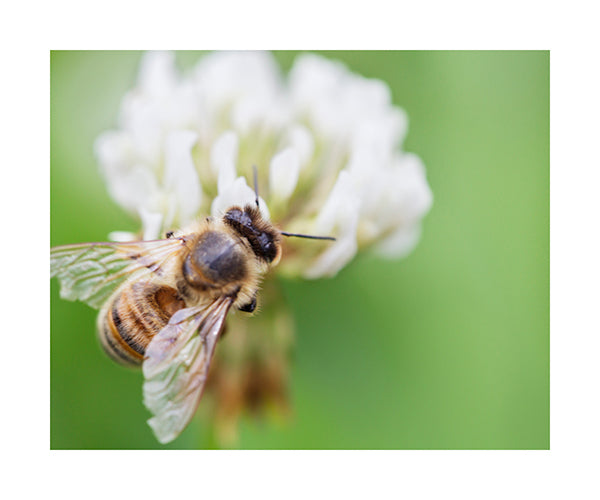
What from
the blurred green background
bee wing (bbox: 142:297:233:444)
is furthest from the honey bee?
the blurred green background

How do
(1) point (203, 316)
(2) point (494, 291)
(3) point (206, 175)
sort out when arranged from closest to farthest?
(1) point (203, 316) → (3) point (206, 175) → (2) point (494, 291)

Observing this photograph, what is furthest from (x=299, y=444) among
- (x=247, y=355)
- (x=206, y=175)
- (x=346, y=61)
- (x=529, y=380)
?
(x=346, y=61)

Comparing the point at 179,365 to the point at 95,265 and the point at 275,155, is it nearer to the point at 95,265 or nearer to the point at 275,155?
the point at 95,265

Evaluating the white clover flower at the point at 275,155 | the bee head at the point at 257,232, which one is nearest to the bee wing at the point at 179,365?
the bee head at the point at 257,232

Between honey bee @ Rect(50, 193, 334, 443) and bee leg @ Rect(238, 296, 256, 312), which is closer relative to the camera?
honey bee @ Rect(50, 193, 334, 443)

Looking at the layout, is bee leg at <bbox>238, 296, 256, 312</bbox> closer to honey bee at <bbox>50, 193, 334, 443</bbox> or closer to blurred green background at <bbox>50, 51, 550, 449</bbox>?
honey bee at <bbox>50, 193, 334, 443</bbox>

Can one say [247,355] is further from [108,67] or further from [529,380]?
[108,67]
